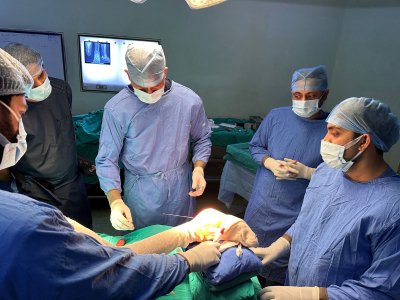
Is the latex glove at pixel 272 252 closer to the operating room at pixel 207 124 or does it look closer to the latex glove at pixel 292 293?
the operating room at pixel 207 124

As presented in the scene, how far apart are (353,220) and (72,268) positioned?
1.08 m

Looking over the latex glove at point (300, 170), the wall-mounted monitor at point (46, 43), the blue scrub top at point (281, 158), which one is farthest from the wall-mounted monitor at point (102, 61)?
the latex glove at point (300, 170)

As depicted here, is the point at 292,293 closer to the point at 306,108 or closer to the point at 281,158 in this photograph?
the point at 281,158

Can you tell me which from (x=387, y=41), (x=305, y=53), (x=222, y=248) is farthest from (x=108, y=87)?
(x=387, y=41)

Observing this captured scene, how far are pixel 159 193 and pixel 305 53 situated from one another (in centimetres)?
360

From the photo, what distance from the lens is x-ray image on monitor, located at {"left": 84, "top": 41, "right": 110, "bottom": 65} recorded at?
12.5 feet

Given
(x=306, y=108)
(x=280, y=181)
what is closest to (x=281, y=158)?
(x=280, y=181)

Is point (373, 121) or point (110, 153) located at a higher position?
point (373, 121)

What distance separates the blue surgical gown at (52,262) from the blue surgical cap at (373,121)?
1061mm

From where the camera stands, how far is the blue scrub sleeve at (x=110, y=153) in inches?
71.8

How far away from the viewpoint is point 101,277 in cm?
81

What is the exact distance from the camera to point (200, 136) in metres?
2.12

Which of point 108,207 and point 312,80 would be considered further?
point 108,207

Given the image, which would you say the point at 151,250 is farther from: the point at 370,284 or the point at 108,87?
the point at 108,87
